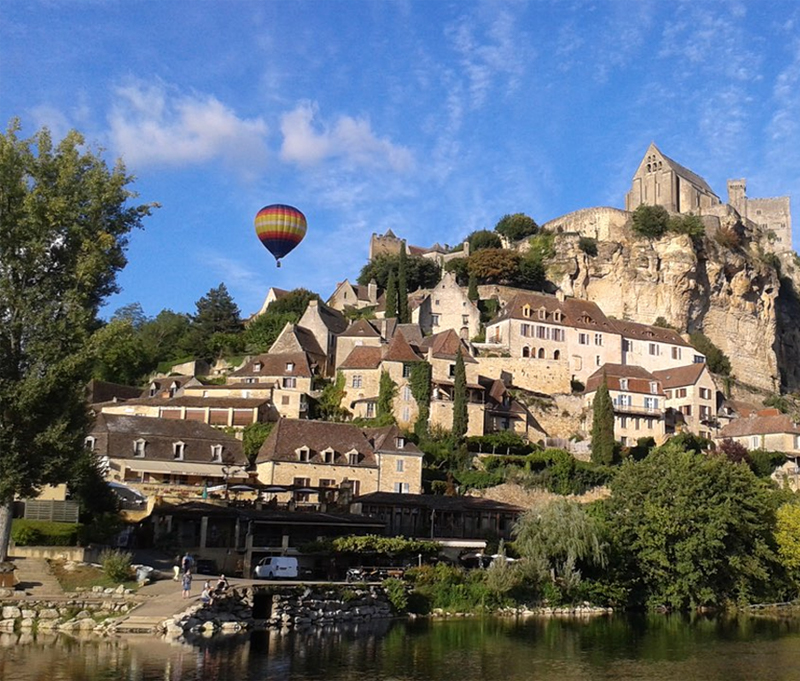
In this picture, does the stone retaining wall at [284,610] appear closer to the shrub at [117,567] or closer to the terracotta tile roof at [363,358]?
the shrub at [117,567]

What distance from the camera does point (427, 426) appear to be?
201ft

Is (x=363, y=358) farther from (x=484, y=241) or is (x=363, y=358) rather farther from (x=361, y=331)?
(x=484, y=241)

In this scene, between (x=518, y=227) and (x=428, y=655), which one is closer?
(x=428, y=655)

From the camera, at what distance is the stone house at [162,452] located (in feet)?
166

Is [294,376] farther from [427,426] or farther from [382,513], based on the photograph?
[382,513]

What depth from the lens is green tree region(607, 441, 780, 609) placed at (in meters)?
44.5

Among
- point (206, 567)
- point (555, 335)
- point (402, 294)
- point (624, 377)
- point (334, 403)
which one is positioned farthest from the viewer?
point (402, 294)

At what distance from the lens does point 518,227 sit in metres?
101

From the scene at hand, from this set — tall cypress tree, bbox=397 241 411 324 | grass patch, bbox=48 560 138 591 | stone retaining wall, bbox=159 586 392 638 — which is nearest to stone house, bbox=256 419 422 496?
stone retaining wall, bbox=159 586 392 638

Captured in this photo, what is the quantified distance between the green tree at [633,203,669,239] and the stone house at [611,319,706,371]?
15.6m

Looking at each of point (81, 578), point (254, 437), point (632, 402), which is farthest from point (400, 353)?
point (81, 578)

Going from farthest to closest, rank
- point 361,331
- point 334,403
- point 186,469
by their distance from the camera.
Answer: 1. point 361,331
2. point 334,403
3. point 186,469

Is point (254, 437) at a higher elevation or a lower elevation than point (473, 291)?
lower

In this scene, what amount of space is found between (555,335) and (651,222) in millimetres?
25933
